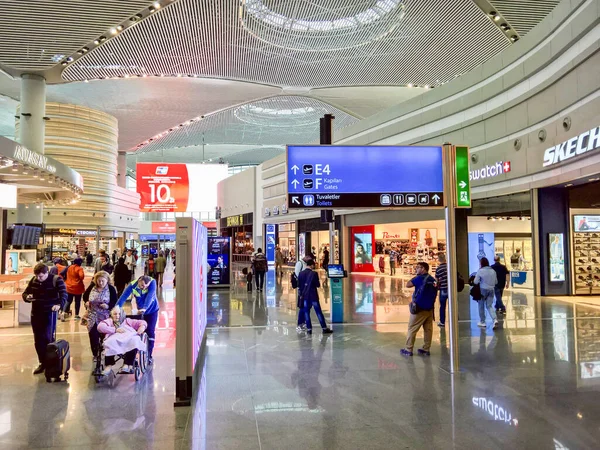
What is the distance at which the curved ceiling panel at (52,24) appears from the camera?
15.7 m

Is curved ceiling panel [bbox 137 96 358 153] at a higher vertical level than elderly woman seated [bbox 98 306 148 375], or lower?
higher

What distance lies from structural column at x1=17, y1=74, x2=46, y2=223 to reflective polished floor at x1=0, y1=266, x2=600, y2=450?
48.4 ft

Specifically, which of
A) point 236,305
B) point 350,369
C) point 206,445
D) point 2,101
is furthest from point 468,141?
point 2,101

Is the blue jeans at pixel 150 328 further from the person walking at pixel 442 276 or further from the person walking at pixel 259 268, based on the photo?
the person walking at pixel 259 268

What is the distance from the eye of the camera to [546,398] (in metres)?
4.87

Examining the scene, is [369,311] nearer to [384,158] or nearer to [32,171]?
[384,158]

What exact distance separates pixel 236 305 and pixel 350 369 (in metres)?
7.33

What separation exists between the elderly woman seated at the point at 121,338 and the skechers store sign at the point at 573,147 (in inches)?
444

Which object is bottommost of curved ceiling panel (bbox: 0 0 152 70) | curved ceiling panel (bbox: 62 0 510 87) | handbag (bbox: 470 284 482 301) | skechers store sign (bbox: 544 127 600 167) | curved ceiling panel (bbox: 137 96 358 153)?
handbag (bbox: 470 284 482 301)

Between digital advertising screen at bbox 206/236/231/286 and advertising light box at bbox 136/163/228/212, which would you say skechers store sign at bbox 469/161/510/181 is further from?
advertising light box at bbox 136/163/228/212

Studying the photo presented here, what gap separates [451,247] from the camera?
629cm

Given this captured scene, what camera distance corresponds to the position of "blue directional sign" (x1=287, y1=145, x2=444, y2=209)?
660 centimetres

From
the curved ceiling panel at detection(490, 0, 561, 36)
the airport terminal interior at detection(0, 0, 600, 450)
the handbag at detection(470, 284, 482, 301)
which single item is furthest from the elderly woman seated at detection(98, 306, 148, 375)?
the curved ceiling panel at detection(490, 0, 561, 36)

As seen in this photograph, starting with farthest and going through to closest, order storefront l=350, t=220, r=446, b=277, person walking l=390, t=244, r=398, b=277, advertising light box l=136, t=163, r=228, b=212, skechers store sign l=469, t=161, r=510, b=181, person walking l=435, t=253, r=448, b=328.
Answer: advertising light box l=136, t=163, r=228, b=212 < person walking l=390, t=244, r=398, b=277 < storefront l=350, t=220, r=446, b=277 < skechers store sign l=469, t=161, r=510, b=181 < person walking l=435, t=253, r=448, b=328
